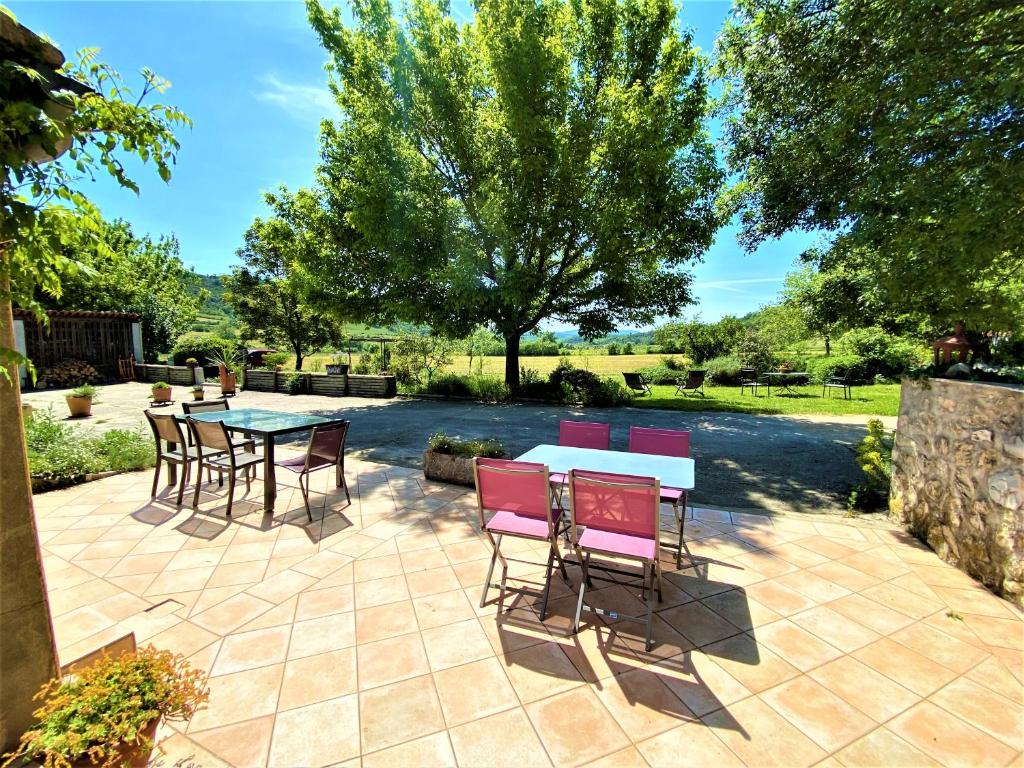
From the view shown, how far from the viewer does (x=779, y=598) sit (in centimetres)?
301

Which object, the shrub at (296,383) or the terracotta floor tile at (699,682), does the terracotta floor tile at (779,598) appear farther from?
the shrub at (296,383)

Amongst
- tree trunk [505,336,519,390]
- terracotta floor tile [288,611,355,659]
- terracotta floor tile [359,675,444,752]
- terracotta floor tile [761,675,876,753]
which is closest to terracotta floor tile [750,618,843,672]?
terracotta floor tile [761,675,876,753]

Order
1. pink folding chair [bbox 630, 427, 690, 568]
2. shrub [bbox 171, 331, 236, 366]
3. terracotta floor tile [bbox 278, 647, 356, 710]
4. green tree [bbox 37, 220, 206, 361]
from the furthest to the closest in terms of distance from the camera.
A: green tree [bbox 37, 220, 206, 361]
shrub [bbox 171, 331, 236, 366]
pink folding chair [bbox 630, 427, 690, 568]
terracotta floor tile [bbox 278, 647, 356, 710]

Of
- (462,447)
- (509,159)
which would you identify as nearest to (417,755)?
(462,447)

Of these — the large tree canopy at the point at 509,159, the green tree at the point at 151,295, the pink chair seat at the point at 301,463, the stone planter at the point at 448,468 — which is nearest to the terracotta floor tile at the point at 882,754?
the stone planter at the point at 448,468

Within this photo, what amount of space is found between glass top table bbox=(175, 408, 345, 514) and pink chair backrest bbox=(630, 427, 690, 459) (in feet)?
→ 10.6

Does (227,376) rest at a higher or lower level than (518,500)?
higher

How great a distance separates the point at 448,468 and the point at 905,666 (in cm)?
438

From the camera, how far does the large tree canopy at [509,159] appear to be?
9.94 metres

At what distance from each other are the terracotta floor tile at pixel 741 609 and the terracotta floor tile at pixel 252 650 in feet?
9.00

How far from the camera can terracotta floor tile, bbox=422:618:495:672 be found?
242 cm

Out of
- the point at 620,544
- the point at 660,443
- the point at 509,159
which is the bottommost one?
the point at 620,544

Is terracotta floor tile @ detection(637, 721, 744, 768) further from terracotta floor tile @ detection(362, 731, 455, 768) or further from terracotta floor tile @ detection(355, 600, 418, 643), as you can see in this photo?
terracotta floor tile @ detection(355, 600, 418, 643)

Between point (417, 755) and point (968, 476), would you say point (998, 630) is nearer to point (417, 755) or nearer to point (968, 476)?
point (968, 476)
